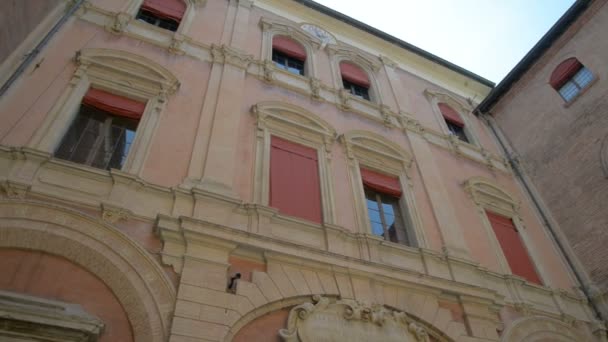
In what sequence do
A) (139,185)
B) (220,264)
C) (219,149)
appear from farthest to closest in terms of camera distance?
(219,149)
(139,185)
(220,264)

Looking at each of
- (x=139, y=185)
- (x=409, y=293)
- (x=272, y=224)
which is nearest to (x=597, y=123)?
(x=409, y=293)

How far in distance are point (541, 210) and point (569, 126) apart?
266 cm

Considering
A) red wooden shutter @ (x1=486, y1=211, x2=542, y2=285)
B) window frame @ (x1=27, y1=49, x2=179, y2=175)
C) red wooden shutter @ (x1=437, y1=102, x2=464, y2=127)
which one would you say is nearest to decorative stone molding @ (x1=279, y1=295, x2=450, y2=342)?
window frame @ (x1=27, y1=49, x2=179, y2=175)

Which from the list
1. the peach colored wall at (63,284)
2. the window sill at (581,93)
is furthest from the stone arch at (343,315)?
the window sill at (581,93)

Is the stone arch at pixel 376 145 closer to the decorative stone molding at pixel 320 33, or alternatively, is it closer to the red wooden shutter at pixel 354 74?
the red wooden shutter at pixel 354 74

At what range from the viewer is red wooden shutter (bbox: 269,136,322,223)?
7234 millimetres

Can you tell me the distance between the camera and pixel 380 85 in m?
12.6

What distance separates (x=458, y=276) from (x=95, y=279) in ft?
19.4

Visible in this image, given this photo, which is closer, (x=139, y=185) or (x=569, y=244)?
(x=139, y=185)

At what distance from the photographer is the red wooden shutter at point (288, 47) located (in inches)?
460

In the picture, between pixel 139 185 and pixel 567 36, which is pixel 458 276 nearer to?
pixel 139 185

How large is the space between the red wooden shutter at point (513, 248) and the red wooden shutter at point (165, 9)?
30.1 feet

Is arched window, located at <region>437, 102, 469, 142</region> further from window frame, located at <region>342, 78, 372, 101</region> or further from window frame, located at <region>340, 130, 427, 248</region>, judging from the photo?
window frame, located at <region>340, 130, 427, 248</region>

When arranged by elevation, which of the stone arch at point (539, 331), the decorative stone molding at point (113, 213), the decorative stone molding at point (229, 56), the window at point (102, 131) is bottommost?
the stone arch at point (539, 331)
